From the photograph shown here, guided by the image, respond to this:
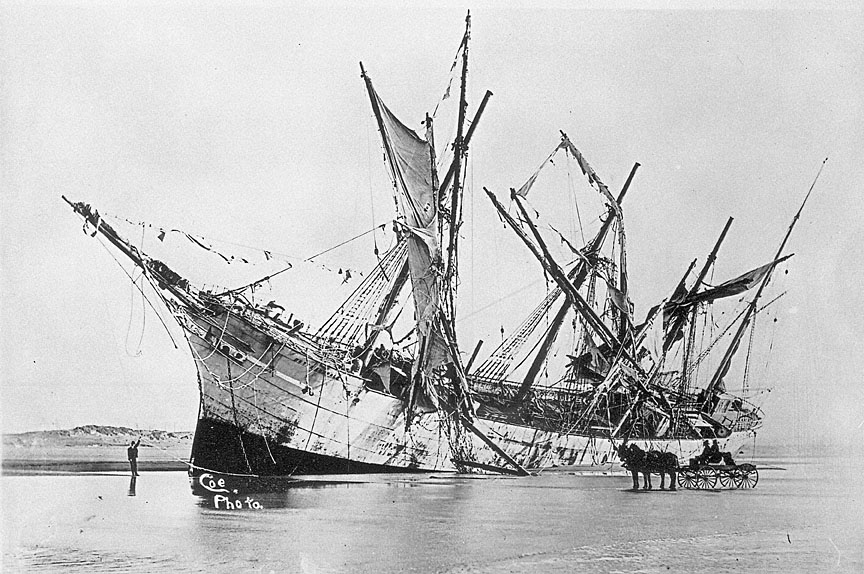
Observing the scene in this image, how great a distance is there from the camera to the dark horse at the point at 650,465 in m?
7.38

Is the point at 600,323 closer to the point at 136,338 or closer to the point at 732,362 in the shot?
the point at 732,362

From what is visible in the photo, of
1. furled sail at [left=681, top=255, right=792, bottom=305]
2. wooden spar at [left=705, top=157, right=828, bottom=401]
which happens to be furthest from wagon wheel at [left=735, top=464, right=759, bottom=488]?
furled sail at [left=681, top=255, right=792, bottom=305]

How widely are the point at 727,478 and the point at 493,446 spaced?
224 centimetres

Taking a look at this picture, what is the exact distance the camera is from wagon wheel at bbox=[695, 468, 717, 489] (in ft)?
22.9

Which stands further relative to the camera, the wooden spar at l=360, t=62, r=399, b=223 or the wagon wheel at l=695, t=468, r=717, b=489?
the wagon wheel at l=695, t=468, r=717, b=489

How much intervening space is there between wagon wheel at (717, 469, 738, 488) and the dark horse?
52 cm

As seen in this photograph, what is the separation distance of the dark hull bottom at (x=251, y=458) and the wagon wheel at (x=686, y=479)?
2687mm

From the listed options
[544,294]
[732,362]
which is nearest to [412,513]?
[544,294]

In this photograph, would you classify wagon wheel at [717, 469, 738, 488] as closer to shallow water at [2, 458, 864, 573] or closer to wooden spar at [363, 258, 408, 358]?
shallow water at [2, 458, 864, 573]

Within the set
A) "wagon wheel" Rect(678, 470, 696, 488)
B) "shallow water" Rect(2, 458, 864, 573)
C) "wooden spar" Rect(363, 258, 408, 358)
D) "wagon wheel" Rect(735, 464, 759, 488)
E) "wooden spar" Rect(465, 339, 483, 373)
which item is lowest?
"shallow water" Rect(2, 458, 864, 573)

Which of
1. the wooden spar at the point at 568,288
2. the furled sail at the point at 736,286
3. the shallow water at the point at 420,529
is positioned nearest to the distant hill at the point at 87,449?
the shallow water at the point at 420,529

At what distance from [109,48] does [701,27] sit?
5.01 m

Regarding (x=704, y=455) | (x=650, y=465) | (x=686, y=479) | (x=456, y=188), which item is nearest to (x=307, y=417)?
(x=456, y=188)

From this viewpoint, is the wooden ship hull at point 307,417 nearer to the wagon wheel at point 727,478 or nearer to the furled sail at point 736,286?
the wagon wheel at point 727,478
